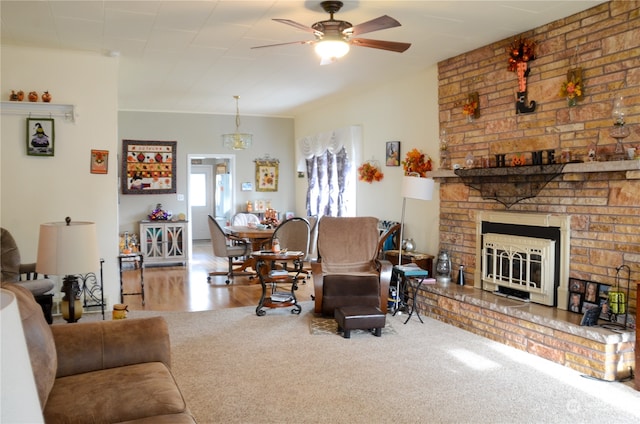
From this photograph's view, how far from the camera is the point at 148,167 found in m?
9.27

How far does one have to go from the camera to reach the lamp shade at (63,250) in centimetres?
321

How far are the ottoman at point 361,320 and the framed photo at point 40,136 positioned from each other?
3.41m

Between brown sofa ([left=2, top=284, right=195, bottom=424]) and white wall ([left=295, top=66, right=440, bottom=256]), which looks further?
white wall ([left=295, top=66, right=440, bottom=256])

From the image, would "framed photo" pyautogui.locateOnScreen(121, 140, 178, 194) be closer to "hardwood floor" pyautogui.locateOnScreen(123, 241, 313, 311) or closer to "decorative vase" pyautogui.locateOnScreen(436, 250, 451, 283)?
"hardwood floor" pyautogui.locateOnScreen(123, 241, 313, 311)

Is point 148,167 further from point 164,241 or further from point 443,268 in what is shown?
point 443,268

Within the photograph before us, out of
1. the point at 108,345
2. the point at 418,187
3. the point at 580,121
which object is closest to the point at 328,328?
the point at 418,187

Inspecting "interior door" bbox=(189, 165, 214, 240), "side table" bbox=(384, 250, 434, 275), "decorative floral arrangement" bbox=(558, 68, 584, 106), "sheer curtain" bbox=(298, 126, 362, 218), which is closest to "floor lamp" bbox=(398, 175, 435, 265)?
"side table" bbox=(384, 250, 434, 275)

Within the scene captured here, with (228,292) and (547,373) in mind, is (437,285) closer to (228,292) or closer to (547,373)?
(547,373)

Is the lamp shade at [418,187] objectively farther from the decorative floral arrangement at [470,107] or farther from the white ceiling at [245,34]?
the white ceiling at [245,34]

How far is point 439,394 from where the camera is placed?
338cm

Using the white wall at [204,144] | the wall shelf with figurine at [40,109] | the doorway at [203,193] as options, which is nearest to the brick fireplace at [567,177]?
the wall shelf with figurine at [40,109]

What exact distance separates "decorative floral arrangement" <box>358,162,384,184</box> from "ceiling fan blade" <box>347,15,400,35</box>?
3.75m

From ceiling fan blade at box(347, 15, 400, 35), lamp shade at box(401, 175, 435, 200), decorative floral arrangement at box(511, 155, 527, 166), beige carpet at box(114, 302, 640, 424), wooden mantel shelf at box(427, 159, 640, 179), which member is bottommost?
beige carpet at box(114, 302, 640, 424)

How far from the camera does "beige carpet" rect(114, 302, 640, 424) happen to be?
122 inches
